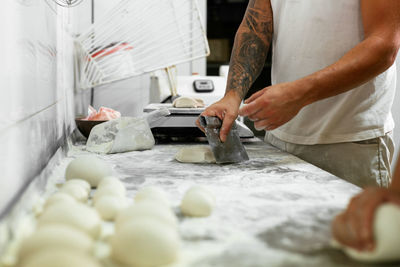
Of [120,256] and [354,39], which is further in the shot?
[354,39]

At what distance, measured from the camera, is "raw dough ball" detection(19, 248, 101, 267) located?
385 millimetres

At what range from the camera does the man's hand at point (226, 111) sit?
1102 mm

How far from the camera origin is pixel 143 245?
452mm

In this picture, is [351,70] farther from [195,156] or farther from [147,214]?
[147,214]

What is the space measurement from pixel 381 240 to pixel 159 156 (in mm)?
820

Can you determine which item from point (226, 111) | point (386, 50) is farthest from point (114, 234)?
point (386, 50)

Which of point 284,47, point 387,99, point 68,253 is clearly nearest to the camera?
point 68,253

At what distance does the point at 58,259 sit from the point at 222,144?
74 centimetres

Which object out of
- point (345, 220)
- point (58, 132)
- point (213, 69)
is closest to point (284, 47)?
point (58, 132)

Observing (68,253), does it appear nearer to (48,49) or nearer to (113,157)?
(113,157)

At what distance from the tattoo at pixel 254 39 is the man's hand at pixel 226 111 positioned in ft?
0.54

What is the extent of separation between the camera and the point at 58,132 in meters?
1.28

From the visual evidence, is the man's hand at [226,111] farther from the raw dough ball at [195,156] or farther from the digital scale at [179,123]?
the digital scale at [179,123]

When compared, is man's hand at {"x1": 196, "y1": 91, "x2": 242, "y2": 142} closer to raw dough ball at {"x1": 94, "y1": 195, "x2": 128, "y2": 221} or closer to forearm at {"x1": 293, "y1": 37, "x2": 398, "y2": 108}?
forearm at {"x1": 293, "y1": 37, "x2": 398, "y2": 108}
